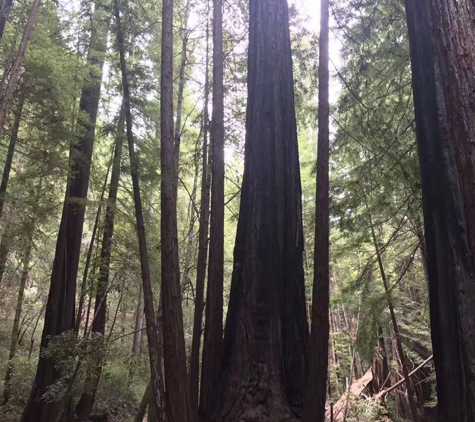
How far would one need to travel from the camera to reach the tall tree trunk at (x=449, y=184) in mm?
2732

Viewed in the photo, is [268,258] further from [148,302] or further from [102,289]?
[102,289]

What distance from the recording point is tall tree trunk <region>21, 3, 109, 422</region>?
8.14 meters

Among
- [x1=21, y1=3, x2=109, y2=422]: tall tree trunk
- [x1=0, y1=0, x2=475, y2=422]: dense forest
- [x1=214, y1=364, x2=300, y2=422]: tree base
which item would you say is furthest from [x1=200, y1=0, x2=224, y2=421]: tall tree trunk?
[x1=21, y1=3, x2=109, y2=422]: tall tree trunk

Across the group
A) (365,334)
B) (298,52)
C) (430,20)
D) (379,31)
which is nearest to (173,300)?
(430,20)

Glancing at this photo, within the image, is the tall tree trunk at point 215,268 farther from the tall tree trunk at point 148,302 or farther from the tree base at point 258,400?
the tall tree trunk at point 148,302

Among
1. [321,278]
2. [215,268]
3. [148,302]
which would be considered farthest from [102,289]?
[321,278]

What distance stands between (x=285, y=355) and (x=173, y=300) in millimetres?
1242

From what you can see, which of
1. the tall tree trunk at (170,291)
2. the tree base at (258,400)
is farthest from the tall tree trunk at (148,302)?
the tree base at (258,400)

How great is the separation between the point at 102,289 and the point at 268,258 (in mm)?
6049

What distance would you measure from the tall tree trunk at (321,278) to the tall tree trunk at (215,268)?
0.96 meters

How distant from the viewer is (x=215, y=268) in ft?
16.1

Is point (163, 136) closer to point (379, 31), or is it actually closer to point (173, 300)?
point (173, 300)

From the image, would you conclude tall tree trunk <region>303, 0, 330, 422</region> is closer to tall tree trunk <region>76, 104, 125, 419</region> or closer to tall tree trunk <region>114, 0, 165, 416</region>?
tall tree trunk <region>114, 0, 165, 416</region>

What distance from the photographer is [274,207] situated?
4.70 m
